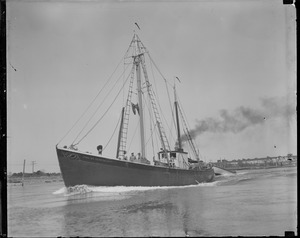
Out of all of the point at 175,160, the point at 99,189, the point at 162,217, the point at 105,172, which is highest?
the point at 175,160

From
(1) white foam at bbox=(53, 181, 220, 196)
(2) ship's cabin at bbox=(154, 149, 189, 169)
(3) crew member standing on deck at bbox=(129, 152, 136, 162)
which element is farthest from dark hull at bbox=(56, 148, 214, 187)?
(3) crew member standing on deck at bbox=(129, 152, 136, 162)

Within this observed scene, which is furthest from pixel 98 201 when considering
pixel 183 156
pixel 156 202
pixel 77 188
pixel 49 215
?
pixel 183 156

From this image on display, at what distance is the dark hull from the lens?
31.5 ft

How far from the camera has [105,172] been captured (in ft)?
35.2

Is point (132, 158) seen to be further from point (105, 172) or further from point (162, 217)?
point (162, 217)

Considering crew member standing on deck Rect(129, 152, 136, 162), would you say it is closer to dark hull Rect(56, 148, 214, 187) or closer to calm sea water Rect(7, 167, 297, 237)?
dark hull Rect(56, 148, 214, 187)

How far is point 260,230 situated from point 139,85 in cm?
449

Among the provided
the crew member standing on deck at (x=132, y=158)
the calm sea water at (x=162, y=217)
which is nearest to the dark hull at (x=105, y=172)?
the crew member standing on deck at (x=132, y=158)

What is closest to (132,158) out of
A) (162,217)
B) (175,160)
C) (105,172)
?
(105,172)

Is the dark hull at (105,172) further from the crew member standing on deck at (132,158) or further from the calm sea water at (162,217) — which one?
the calm sea water at (162,217)

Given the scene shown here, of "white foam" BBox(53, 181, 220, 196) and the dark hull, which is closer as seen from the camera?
"white foam" BBox(53, 181, 220, 196)

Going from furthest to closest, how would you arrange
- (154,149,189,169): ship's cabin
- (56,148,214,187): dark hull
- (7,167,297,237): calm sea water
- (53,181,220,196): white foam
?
(154,149,189,169): ship's cabin, (56,148,214,187): dark hull, (53,181,220,196): white foam, (7,167,297,237): calm sea water

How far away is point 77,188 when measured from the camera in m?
9.15

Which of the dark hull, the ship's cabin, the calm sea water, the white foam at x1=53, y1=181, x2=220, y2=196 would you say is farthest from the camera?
the ship's cabin
